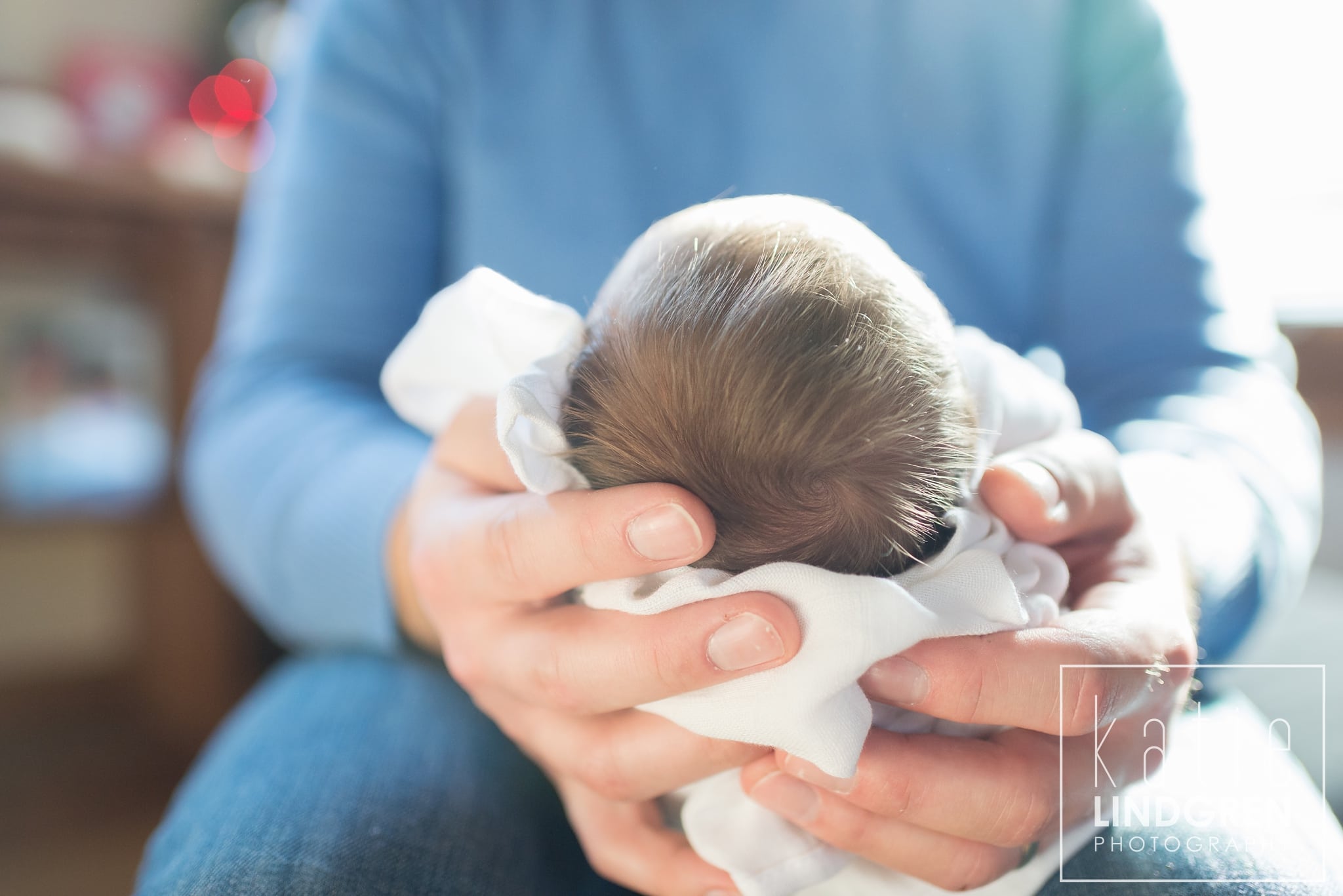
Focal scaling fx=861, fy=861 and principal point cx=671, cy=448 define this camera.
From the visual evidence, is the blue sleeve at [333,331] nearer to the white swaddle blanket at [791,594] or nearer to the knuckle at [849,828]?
the white swaddle blanket at [791,594]

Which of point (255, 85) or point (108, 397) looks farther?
point (108, 397)

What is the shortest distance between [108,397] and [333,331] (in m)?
0.60

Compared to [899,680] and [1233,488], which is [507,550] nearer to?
[899,680]

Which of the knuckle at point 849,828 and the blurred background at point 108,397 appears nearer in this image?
the knuckle at point 849,828

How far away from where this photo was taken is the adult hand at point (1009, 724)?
32cm

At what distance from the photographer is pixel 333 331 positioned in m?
0.55

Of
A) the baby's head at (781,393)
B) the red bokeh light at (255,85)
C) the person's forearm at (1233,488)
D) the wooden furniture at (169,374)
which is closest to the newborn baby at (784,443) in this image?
the baby's head at (781,393)

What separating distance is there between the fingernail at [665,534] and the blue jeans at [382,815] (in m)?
0.19

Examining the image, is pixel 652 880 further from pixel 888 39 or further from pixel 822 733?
pixel 888 39

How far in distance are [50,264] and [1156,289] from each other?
1022 millimetres

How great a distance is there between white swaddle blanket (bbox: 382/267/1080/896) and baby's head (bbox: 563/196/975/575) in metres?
0.02

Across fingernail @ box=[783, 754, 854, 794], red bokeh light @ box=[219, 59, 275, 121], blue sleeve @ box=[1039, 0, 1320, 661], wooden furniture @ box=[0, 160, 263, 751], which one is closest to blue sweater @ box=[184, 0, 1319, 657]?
blue sleeve @ box=[1039, 0, 1320, 661]

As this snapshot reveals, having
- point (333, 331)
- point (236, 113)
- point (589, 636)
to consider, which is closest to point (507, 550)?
point (589, 636)

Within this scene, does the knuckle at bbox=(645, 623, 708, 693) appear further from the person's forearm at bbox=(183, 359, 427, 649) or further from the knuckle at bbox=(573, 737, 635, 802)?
the person's forearm at bbox=(183, 359, 427, 649)
